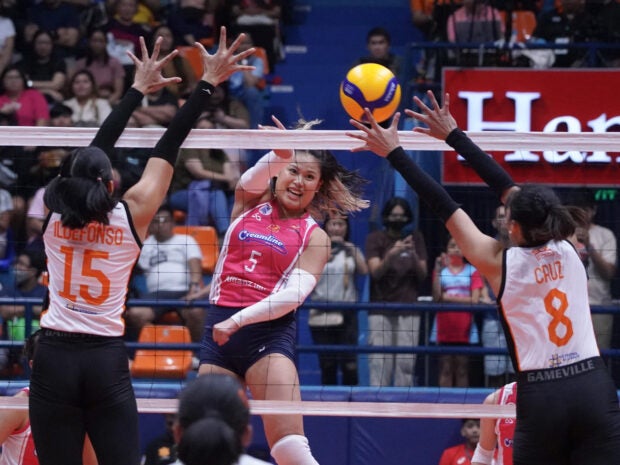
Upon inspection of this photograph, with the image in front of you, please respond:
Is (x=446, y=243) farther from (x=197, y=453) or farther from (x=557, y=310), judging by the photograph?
(x=197, y=453)

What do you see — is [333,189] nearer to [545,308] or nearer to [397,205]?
[545,308]

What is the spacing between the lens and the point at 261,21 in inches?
510

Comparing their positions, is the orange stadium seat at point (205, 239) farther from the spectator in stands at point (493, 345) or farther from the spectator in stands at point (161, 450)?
the spectator in stands at point (493, 345)

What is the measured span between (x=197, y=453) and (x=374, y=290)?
5.86 metres

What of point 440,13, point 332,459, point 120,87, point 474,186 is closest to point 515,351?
point 332,459

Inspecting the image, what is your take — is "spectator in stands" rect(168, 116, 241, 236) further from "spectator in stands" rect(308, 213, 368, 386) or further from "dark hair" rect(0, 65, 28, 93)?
"dark hair" rect(0, 65, 28, 93)

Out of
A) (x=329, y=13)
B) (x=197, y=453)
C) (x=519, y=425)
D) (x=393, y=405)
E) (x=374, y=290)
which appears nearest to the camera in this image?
(x=197, y=453)

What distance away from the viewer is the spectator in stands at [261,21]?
42.5 ft

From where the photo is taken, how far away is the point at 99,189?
4.61 meters

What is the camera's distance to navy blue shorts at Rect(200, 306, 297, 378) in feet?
18.9

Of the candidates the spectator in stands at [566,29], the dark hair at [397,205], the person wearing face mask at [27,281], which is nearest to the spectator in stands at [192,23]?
the spectator in stands at [566,29]

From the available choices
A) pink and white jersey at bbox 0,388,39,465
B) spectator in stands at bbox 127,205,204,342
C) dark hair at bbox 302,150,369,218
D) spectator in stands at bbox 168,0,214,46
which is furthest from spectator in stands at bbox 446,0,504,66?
pink and white jersey at bbox 0,388,39,465

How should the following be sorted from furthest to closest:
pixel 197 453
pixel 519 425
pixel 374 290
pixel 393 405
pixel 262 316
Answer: pixel 374 290 < pixel 393 405 < pixel 262 316 < pixel 519 425 < pixel 197 453

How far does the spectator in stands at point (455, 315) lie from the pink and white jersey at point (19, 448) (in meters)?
3.56
